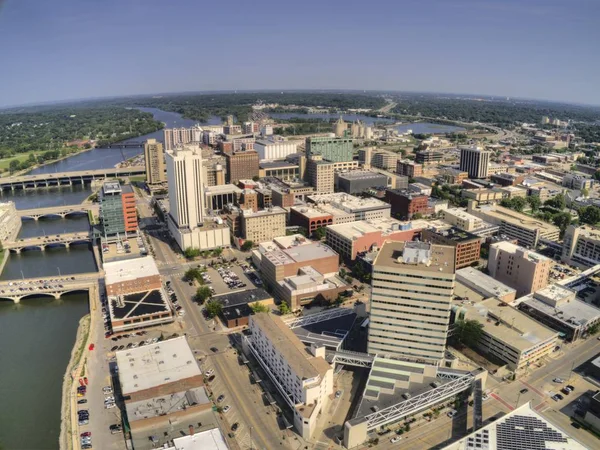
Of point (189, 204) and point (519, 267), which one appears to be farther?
point (189, 204)

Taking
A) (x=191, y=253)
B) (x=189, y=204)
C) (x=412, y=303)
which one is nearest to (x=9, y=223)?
(x=189, y=204)

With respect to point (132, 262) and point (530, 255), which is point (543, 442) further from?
point (132, 262)

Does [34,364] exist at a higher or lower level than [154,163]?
lower

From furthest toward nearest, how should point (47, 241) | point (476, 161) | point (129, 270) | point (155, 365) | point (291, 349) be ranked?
point (476, 161) < point (47, 241) < point (129, 270) < point (155, 365) < point (291, 349)

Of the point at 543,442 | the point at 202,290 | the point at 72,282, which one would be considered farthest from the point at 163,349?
Result: the point at 543,442

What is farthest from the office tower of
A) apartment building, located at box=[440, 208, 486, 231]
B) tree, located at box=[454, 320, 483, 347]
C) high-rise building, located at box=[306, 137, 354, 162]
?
high-rise building, located at box=[306, 137, 354, 162]

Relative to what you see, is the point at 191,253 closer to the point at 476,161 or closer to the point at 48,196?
the point at 48,196

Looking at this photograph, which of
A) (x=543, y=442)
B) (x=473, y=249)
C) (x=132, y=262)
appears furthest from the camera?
(x=473, y=249)

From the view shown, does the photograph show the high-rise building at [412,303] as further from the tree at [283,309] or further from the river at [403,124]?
the river at [403,124]
